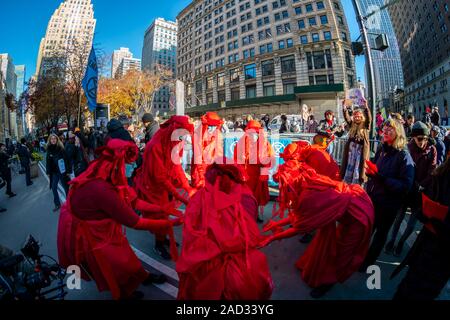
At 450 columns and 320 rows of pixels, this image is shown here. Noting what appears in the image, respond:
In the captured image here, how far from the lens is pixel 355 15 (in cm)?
695

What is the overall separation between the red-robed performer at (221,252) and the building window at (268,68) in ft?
67.6

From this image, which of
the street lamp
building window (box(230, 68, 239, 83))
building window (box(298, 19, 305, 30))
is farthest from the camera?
building window (box(230, 68, 239, 83))

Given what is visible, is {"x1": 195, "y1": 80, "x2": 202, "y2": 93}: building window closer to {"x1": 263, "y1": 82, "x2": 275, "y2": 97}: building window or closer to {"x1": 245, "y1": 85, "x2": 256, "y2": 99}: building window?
{"x1": 245, "y1": 85, "x2": 256, "y2": 99}: building window

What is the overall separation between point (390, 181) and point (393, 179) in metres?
0.05

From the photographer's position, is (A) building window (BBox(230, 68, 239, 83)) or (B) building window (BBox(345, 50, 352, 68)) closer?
(B) building window (BBox(345, 50, 352, 68))

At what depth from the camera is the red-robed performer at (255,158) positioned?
4375mm


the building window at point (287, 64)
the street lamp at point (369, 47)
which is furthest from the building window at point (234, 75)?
the street lamp at point (369, 47)

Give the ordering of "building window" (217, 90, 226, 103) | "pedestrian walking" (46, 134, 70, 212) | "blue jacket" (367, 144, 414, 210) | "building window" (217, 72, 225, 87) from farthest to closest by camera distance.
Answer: "building window" (217, 72, 225, 87) < "building window" (217, 90, 226, 103) < "pedestrian walking" (46, 134, 70, 212) < "blue jacket" (367, 144, 414, 210)

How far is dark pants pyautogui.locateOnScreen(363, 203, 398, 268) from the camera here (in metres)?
2.93

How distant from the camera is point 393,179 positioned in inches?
111

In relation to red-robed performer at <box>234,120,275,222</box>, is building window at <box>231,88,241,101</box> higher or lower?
higher

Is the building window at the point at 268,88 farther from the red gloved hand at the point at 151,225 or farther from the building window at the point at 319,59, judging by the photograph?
the red gloved hand at the point at 151,225

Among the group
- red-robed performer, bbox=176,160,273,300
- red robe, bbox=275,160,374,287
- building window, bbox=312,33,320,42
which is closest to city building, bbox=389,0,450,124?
building window, bbox=312,33,320,42

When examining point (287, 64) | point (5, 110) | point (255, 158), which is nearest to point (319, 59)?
point (287, 64)
